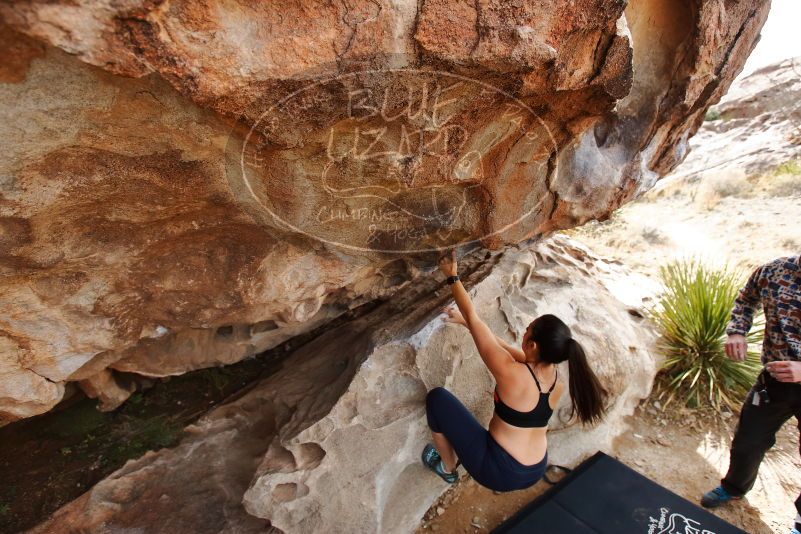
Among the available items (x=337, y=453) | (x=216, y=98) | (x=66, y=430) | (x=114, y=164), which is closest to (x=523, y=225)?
(x=337, y=453)

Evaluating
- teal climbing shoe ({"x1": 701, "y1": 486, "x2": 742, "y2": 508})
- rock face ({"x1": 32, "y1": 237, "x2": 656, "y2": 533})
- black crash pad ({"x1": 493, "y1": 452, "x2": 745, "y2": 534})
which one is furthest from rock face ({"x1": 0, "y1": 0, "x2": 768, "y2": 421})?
teal climbing shoe ({"x1": 701, "y1": 486, "x2": 742, "y2": 508})

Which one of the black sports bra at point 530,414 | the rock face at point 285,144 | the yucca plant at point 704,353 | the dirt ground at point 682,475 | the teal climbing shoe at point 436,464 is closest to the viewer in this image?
the rock face at point 285,144

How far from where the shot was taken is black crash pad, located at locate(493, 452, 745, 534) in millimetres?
2918

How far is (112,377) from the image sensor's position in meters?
3.44

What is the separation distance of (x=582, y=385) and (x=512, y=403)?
1.53 ft

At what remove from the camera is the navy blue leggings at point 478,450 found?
2598 millimetres

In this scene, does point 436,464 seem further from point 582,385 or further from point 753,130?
point 753,130

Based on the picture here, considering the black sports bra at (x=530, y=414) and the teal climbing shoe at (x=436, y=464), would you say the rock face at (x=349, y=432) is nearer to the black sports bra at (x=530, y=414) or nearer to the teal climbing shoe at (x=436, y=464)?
the teal climbing shoe at (x=436, y=464)

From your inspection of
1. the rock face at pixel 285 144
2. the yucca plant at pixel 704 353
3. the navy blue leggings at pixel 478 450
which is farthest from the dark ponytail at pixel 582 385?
the yucca plant at pixel 704 353

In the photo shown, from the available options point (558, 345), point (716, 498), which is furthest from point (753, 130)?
point (558, 345)

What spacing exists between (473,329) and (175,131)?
1.70 metres

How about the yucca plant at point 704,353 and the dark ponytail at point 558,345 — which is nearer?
the dark ponytail at point 558,345

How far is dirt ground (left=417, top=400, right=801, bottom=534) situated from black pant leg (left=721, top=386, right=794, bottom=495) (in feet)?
0.99

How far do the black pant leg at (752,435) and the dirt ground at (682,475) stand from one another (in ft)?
0.99
